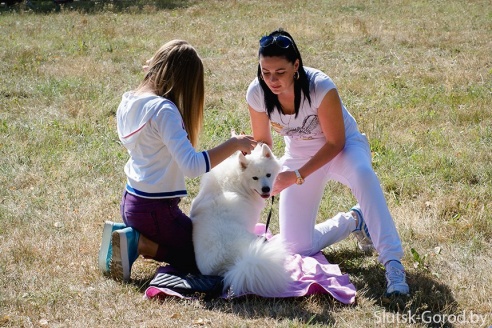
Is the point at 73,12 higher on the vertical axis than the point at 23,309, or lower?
higher

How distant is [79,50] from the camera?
12.0 metres

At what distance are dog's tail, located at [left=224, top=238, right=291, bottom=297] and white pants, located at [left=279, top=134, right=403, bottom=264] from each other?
62cm

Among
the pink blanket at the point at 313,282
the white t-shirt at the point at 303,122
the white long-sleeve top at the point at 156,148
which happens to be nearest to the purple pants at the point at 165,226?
the white long-sleeve top at the point at 156,148

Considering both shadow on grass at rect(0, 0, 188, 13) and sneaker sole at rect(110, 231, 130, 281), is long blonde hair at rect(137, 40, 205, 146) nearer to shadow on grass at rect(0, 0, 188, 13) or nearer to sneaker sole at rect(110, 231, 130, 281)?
sneaker sole at rect(110, 231, 130, 281)

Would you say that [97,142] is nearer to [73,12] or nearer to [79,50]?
[79,50]

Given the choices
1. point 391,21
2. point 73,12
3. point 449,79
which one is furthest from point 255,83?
point 73,12

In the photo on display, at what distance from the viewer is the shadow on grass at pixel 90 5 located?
18906 millimetres

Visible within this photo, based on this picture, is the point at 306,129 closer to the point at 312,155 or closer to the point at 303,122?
the point at 303,122

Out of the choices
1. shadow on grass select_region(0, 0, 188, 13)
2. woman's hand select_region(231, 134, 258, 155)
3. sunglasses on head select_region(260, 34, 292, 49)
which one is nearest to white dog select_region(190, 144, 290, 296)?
woman's hand select_region(231, 134, 258, 155)

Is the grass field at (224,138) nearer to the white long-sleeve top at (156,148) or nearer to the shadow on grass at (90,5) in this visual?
the white long-sleeve top at (156,148)

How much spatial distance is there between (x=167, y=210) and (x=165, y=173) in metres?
0.24

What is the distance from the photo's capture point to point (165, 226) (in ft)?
12.9

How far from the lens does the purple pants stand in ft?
12.7

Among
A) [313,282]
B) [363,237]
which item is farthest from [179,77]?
[363,237]
